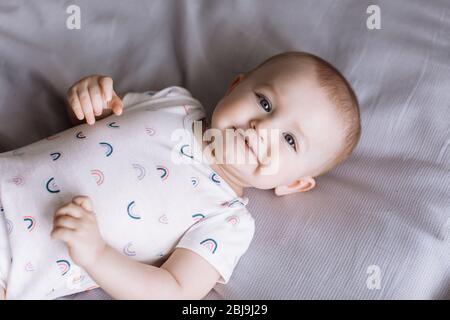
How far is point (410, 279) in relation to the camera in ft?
3.61

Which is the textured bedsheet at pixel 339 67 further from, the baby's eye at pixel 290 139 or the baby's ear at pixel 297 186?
the baby's eye at pixel 290 139

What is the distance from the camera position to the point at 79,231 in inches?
36.5

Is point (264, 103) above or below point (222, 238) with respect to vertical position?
above

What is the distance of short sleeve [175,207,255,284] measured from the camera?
1086 mm

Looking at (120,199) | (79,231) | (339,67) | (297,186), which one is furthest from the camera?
(339,67)

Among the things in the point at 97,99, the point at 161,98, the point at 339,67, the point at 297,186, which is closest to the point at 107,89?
the point at 97,99

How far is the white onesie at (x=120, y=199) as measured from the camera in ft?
3.37

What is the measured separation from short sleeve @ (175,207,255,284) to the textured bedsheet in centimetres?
3

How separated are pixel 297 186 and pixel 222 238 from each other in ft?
0.66

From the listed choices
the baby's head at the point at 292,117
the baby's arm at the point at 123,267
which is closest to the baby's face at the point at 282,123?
the baby's head at the point at 292,117

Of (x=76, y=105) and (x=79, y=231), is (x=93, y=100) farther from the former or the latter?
(x=79, y=231)

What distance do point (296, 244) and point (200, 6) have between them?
0.62 metres

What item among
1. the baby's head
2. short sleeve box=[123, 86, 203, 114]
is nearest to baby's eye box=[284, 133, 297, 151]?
the baby's head

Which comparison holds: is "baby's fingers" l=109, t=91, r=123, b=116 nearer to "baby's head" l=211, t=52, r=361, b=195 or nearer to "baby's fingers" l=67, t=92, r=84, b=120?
"baby's fingers" l=67, t=92, r=84, b=120
